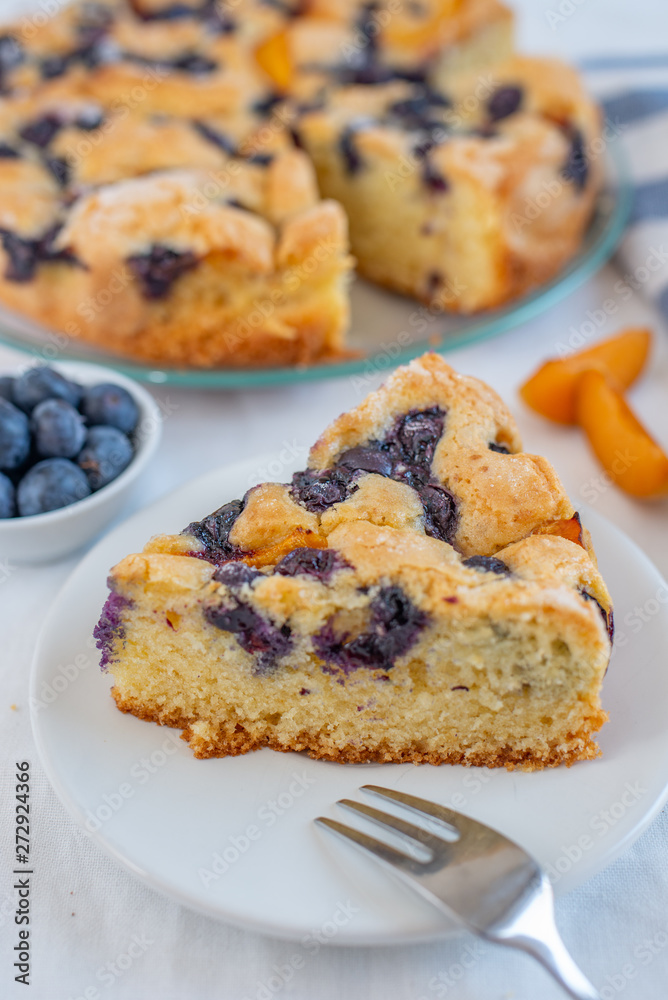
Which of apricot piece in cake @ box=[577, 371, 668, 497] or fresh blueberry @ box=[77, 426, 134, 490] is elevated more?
apricot piece in cake @ box=[577, 371, 668, 497]

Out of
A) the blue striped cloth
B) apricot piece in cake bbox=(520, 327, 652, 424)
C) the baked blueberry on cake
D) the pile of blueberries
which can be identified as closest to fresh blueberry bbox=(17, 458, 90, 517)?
the pile of blueberries

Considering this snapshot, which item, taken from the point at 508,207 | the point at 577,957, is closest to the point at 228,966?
the point at 577,957

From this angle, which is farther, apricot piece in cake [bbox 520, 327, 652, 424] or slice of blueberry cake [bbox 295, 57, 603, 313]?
slice of blueberry cake [bbox 295, 57, 603, 313]

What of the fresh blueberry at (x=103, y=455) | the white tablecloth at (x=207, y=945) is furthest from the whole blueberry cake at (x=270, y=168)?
the white tablecloth at (x=207, y=945)

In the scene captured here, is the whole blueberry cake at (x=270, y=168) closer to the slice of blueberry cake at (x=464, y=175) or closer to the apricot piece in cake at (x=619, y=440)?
the slice of blueberry cake at (x=464, y=175)

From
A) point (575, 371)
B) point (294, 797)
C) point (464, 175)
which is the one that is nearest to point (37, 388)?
point (294, 797)

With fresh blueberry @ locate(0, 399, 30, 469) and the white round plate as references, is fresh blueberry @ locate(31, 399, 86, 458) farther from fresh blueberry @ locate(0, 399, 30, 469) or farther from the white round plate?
the white round plate

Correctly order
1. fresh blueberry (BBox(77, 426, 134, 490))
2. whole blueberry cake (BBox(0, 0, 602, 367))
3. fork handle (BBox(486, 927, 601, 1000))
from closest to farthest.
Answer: fork handle (BBox(486, 927, 601, 1000)) → fresh blueberry (BBox(77, 426, 134, 490)) → whole blueberry cake (BBox(0, 0, 602, 367))

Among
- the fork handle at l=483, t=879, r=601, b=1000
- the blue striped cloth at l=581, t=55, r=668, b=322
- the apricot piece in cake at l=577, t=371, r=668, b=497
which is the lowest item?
the fork handle at l=483, t=879, r=601, b=1000
